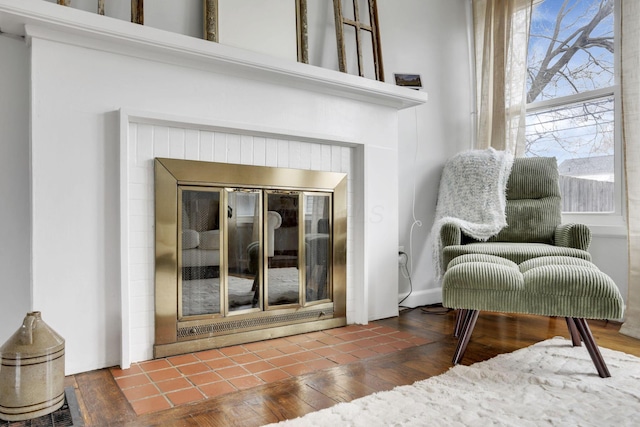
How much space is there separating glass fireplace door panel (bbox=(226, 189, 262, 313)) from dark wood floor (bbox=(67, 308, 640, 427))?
611 mm

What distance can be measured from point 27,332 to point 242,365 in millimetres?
812

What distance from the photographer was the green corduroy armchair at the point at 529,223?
2.48 m

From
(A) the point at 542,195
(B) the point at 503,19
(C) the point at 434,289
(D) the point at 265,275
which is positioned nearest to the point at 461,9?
(B) the point at 503,19

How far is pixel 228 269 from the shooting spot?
2160 mm

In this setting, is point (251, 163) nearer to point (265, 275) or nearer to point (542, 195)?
point (265, 275)

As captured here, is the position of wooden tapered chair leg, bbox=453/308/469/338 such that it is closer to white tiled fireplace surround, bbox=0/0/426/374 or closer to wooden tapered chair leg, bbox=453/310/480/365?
wooden tapered chair leg, bbox=453/310/480/365

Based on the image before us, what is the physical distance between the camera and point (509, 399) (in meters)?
1.49

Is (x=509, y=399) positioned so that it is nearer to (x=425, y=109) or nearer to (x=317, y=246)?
(x=317, y=246)

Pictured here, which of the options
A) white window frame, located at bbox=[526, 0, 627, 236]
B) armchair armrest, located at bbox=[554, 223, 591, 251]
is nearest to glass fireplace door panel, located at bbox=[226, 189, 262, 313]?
armchair armrest, located at bbox=[554, 223, 591, 251]

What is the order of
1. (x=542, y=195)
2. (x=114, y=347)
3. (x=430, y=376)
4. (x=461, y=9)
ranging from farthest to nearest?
(x=461, y=9)
(x=542, y=195)
(x=114, y=347)
(x=430, y=376)

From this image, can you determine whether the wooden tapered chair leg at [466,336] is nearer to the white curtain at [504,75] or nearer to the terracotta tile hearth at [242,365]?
the terracotta tile hearth at [242,365]

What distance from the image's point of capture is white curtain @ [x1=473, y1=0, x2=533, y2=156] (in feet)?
10.5

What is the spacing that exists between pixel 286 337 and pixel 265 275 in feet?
1.13

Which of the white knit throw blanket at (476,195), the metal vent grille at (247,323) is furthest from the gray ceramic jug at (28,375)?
the white knit throw blanket at (476,195)
